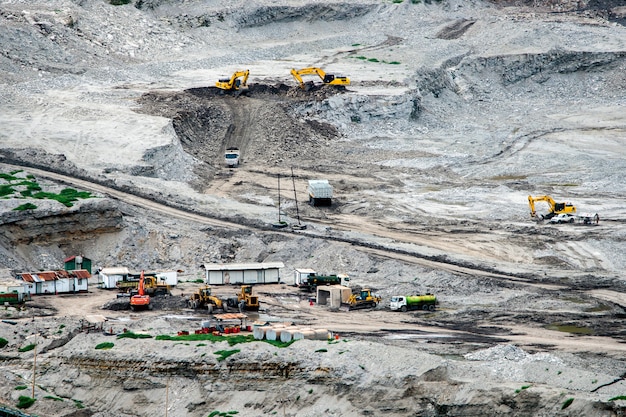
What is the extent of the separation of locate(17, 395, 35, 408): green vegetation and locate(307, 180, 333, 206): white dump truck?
111 feet

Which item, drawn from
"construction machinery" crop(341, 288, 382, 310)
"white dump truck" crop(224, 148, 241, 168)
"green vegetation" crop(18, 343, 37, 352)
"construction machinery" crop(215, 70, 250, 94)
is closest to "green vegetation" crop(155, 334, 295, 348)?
"green vegetation" crop(18, 343, 37, 352)

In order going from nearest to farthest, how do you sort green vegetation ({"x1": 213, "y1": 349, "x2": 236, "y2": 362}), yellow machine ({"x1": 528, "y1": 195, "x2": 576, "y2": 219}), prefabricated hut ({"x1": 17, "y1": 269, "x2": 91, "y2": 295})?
1. green vegetation ({"x1": 213, "y1": 349, "x2": 236, "y2": 362})
2. prefabricated hut ({"x1": 17, "y1": 269, "x2": 91, "y2": 295})
3. yellow machine ({"x1": 528, "y1": 195, "x2": 576, "y2": 219})

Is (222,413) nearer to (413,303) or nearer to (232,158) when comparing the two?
(413,303)

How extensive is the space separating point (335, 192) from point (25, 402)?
3890cm

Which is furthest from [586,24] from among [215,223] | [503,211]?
[215,223]

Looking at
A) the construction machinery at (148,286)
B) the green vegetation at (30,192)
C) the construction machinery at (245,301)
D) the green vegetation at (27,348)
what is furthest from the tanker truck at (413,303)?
the green vegetation at (30,192)

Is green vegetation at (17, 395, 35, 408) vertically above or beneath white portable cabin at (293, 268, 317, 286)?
beneath

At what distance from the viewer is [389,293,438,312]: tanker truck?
50906 millimetres

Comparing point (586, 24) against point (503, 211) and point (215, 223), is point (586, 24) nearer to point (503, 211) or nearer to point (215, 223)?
point (503, 211)

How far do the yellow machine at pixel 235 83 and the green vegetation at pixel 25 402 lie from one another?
59195mm

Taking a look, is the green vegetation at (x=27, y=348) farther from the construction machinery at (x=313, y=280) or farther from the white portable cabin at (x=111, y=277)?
the construction machinery at (x=313, y=280)

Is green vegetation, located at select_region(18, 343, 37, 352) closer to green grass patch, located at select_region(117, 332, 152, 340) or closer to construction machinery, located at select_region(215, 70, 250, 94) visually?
green grass patch, located at select_region(117, 332, 152, 340)

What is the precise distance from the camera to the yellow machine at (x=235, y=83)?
317 feet

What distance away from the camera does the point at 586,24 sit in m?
124
